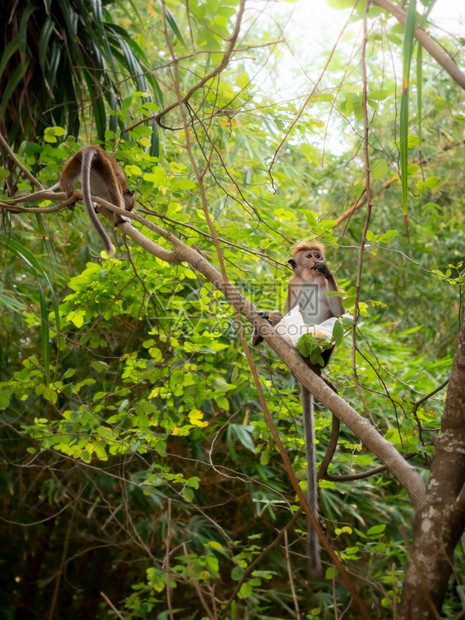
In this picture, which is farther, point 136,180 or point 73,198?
point 136,180

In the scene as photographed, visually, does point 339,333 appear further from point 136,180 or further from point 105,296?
point 136,180

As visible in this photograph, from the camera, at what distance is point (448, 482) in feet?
2.80

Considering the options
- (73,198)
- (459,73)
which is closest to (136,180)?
(73,198)

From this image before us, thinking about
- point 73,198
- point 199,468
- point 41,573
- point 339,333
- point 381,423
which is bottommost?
point 41,573

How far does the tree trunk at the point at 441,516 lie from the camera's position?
80cm

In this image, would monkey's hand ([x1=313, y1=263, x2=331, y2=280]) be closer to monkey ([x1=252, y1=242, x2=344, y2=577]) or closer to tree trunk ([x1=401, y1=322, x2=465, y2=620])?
monkey ([x1=252, y1=242, x2=344, y2=577])

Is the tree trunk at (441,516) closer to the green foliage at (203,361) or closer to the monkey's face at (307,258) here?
the green foliage at (203,361)

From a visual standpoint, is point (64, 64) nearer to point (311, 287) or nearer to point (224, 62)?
point (311, 287)

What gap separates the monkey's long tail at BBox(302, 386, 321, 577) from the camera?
45.5 inches

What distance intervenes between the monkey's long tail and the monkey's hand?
38 centimetres

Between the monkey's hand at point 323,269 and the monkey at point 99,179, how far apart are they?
0.59 meters

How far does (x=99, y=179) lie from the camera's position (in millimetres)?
2236

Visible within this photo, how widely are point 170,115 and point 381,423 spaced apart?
176cm

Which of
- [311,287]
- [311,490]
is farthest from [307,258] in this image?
[311,490]
